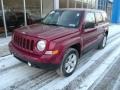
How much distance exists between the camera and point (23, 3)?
30.7ft

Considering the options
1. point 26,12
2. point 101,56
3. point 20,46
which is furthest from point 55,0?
point 20,46

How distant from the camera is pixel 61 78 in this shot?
4.34 m

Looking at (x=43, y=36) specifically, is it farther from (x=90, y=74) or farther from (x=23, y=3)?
(x=23, y=3)

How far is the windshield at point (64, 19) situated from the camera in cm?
479

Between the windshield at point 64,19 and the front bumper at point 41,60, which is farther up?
the windshield at point 64,19

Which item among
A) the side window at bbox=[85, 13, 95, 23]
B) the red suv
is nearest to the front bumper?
the red suv

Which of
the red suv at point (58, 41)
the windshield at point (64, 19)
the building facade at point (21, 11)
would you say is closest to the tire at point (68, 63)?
the red suv at point (58, 41)

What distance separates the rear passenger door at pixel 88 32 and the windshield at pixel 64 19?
0.29 metres

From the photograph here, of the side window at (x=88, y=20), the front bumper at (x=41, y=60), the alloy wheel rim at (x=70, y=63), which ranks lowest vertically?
the alloy wheel rim at (x=70, y=63)

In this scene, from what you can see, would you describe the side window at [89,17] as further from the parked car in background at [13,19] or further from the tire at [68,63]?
the parked car in background at [13,19]

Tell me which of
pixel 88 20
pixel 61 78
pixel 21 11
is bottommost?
pixel 61 78

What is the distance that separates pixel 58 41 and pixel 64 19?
1354 millimetres

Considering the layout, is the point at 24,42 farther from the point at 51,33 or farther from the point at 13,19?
the point at 13,19

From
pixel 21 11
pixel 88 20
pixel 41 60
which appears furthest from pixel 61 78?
pixel 21 11
